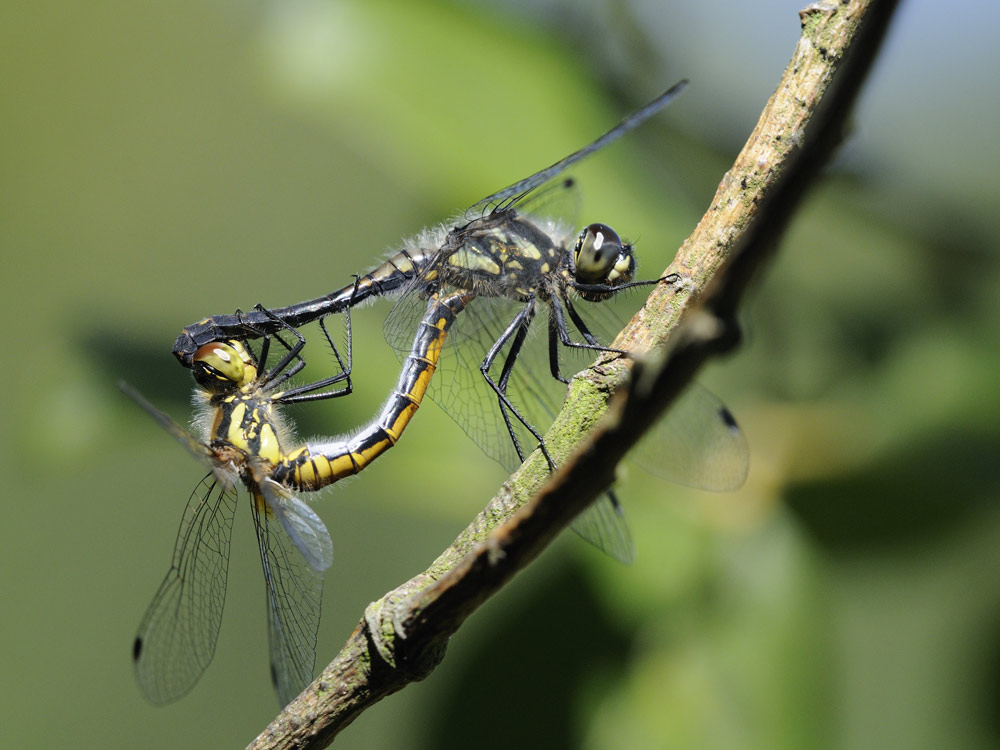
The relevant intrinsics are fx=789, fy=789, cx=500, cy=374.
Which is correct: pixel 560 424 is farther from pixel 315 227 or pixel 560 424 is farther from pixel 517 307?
pixel 315 227

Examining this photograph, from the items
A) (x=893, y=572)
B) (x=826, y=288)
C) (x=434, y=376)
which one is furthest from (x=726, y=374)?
(x=434, y=376)

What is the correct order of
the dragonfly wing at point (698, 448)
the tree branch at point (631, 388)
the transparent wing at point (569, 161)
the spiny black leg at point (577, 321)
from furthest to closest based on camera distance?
the spiny black leg at point (577, 321), the dragonfly wing at point (698, 448), the transparent wing at point (569, 161), the tree branch at point (631, 388)

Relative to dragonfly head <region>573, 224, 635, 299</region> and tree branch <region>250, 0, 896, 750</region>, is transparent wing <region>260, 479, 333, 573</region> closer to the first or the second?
tree branch <region>250, 0, 896, 750</region>

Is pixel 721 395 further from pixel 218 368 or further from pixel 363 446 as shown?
pixel 218 368

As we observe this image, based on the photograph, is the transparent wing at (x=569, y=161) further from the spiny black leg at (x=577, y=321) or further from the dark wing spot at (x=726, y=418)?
the dark wing spot at (x=726, y=418)

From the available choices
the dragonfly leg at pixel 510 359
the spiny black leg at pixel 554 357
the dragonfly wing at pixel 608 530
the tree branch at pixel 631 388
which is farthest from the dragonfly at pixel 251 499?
the tree branch at pixel 631 388
